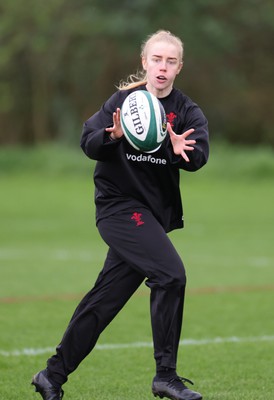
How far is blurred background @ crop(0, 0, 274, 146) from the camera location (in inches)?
1965

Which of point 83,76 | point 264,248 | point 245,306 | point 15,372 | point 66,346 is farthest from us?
point 83,76

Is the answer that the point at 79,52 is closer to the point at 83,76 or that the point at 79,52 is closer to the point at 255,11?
the point at 83,76

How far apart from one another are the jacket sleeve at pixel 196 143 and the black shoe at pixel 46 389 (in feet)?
5.21

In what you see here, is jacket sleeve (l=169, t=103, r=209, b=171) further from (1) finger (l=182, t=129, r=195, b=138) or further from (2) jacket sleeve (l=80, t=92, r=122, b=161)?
(2) jacket sleeve (l=80, t=92, r=122, b=161)

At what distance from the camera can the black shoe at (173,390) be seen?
20.7 ft

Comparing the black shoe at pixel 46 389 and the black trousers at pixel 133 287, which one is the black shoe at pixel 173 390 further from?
the black shoe at pixel 46 389

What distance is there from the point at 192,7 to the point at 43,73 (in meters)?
8.49

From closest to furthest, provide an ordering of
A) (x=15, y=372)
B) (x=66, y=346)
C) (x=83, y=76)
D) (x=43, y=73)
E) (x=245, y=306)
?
(x=66, y=346), (x=15, y=372), (x=245, y=306), (x=43, y=73), (x=83, y=76)

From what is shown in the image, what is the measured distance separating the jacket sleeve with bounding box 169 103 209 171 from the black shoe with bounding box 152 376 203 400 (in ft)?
4.30

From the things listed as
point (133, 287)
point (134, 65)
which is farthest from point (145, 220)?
point (134, 65)

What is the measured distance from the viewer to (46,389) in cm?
653

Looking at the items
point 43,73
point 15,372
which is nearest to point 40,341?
point 15,372

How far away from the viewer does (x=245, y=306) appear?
1131cm

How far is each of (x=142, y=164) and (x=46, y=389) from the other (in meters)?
1.53
